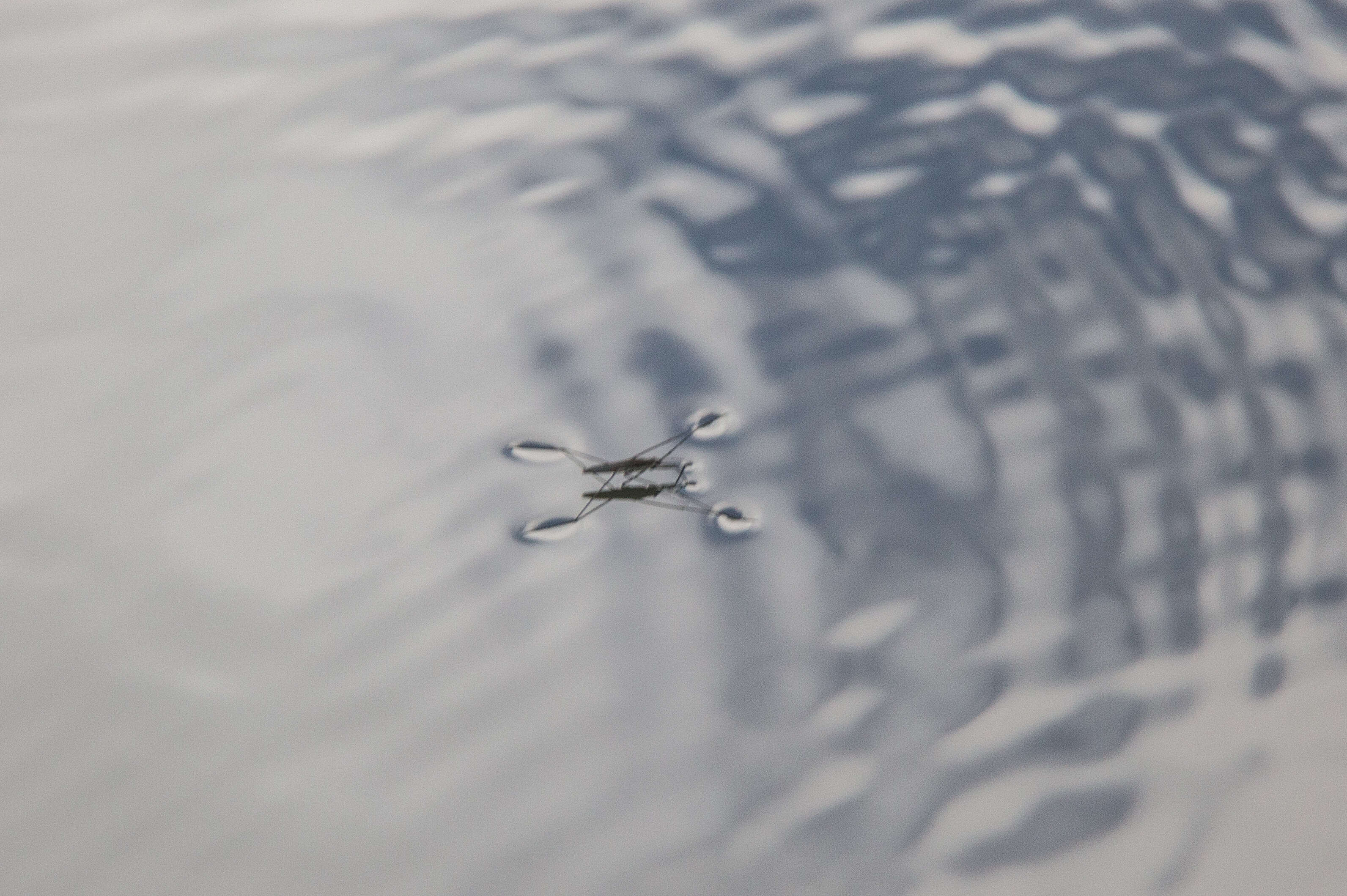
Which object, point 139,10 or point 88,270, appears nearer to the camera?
point 88,270

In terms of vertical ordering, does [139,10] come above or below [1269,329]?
above

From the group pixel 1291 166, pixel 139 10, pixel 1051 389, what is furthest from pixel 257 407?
pixel 1291 166

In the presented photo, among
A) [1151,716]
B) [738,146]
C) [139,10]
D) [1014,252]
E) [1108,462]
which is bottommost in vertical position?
[1151,716]

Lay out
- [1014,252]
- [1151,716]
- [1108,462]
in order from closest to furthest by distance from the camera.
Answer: [1151,716]
[1108,462]
[1014,252]

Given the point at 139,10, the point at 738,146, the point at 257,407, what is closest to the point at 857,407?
the point at 738,146

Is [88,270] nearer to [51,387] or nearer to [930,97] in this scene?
[51,387]

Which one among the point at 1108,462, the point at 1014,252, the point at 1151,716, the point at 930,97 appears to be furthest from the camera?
the point at 930,97
